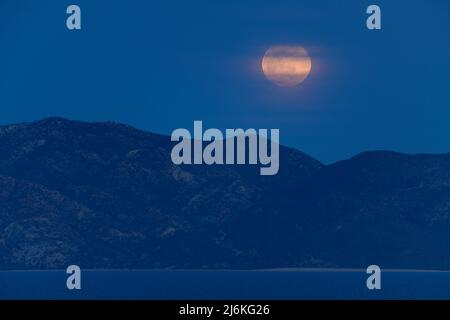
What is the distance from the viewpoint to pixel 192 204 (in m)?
134

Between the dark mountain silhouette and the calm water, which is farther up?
the dark mountain silhouette

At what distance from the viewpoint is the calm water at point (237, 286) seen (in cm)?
11962

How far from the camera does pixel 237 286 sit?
134 meters

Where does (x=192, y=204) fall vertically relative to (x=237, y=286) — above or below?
above

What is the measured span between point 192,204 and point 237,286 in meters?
11.8

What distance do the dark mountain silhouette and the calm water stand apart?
274 centimetres

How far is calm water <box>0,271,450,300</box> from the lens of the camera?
4710 inches

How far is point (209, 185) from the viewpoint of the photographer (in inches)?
4973

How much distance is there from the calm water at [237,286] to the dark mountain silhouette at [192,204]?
8.99ft

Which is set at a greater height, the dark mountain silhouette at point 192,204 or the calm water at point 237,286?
the dark mountain silhouette at point 192,204
